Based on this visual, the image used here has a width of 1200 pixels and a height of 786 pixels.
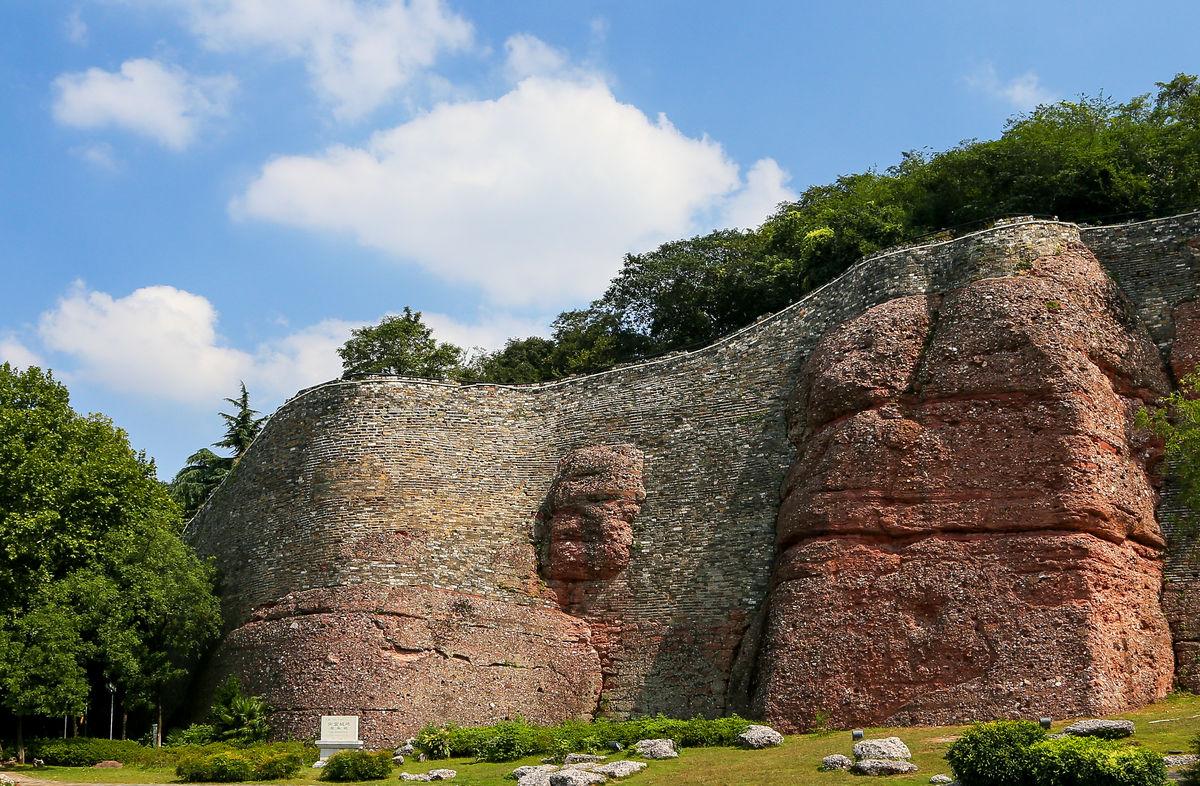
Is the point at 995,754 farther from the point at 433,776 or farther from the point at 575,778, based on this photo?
the point at 433,776

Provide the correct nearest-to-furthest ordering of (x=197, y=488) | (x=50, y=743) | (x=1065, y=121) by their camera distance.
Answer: (x=50, y=743), (x=1065, y=121), (x=197, y=488)

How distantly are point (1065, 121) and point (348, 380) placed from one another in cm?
2831

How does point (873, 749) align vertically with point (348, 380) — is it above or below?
below

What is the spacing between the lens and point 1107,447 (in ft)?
91.8

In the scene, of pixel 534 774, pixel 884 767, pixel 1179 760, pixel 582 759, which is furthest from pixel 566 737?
pixel 1179 760

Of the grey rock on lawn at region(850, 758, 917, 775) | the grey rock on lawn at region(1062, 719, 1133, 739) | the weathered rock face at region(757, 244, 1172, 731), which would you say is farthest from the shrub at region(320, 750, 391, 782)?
the grey rock on lawn at region(1062, 719, 1133, 739)

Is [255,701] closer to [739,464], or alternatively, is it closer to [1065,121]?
[739,464]

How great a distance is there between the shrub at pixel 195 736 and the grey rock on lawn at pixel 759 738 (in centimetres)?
1441

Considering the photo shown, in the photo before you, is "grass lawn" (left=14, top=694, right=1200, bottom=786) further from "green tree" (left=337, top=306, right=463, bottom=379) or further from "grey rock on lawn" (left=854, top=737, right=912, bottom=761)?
"green tree" (left=337, top=306, right=463, bottom=379)

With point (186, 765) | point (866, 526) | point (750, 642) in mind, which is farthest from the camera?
point (750, 642)

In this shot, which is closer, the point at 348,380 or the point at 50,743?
the point at 50,743

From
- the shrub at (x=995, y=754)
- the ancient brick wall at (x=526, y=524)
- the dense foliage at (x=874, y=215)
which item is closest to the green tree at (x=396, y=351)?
the dense foliage at (x=874, y=215)

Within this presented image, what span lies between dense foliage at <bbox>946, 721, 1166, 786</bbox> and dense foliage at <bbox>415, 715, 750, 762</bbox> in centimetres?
771

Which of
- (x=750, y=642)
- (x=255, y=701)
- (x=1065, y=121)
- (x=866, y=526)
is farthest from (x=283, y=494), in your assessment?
(x=1065, y=121)
